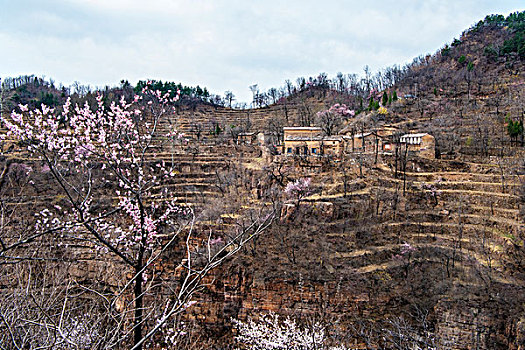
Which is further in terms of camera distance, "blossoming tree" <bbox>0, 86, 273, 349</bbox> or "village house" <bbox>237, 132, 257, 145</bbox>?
"village house" <bbox>237, 132, 257, 145</bbox>

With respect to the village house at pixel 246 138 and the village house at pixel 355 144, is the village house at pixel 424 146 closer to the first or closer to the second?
the village house at pixel 355 144

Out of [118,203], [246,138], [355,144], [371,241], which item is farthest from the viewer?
[246,138]

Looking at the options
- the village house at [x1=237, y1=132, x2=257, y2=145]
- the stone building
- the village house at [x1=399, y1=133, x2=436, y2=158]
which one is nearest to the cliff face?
the village house at [x1=399, y1=133, x2=436, y2=158]

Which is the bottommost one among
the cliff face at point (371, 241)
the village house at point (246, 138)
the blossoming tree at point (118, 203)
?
the cliff face at point (371, 241)

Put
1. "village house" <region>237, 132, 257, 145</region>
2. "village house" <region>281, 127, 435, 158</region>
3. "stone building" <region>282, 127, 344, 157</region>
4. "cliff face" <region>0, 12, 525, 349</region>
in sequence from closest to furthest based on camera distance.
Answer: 1. "cliff face" <region>0, 12, 525, 349</region>
2. "village house" <region>281, 127, 435, 158</region>
3. "stone building" <region>282, 127, 344, 157</region>
4. "village house" <region>237, 132, 257, 145</region>

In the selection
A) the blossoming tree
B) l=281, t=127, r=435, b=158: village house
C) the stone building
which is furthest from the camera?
the stone building

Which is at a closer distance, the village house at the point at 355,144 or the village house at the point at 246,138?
the village house at the point at 355,144

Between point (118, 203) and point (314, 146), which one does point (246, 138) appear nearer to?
point (314, 146)

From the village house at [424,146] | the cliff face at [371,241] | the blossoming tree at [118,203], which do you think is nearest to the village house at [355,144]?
the village house at [424,146]

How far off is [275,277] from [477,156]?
78.0 ft

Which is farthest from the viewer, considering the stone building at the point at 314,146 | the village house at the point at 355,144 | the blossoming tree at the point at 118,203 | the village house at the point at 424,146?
the stone building at the point at 314,146

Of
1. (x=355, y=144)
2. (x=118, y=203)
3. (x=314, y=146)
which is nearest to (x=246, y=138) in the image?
(x=314, y=146)

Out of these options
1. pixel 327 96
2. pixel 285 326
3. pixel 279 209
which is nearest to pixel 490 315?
pixel 285 326

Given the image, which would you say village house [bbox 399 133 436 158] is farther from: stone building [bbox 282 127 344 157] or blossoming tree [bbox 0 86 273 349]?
blossoming tree [bbox 0 86 273 349]
